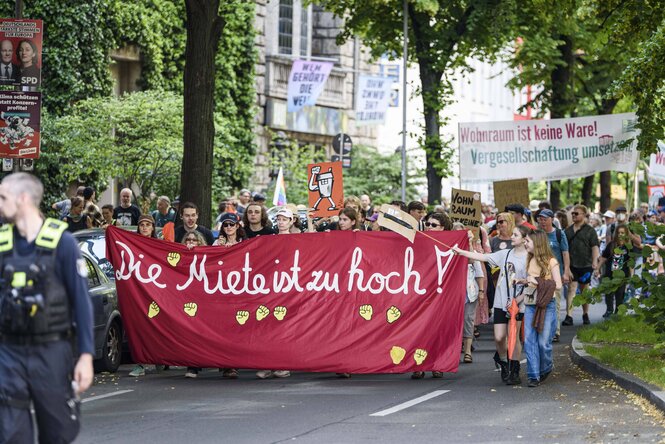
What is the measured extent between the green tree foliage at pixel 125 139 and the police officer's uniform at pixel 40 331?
20.2 meters

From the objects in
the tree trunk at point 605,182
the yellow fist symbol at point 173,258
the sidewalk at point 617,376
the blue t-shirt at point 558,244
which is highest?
the tree trunk at point 605,182

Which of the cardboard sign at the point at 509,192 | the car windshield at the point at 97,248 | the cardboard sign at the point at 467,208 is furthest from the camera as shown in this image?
the cardboard sign at the point at 509,192

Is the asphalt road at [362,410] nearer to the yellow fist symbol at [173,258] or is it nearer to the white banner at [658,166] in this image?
the yellow fist symbol at [173,258]

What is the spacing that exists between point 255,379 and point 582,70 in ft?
79.5

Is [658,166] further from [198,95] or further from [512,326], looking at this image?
[512,326]

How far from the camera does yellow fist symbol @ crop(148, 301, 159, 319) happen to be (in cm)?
1570

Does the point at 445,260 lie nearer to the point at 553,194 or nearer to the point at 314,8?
the point at 553,194

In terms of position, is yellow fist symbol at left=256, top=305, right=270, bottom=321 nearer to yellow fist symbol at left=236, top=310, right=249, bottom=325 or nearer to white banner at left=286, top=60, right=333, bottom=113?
yellow fist symbol at left=236, top=310, right=249, bottom=325

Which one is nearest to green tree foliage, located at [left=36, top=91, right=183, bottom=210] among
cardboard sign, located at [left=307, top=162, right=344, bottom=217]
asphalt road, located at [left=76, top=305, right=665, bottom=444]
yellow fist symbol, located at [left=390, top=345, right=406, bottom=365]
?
cardboard sign, located at [left=307, top=162, right=344, bottom=217]

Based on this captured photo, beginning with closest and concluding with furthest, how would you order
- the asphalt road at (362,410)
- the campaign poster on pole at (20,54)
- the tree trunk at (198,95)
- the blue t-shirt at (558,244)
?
the asphalt road at (362,410), the campaign poster on pole at (20,54), the tree trunk at (198,95), the blue t-shirt at (558,244)

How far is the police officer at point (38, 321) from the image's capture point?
740 centimetres

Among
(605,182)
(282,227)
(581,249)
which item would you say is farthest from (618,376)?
(605,182)

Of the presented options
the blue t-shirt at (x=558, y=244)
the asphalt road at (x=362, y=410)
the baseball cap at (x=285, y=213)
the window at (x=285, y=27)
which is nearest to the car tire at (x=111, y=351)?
the asphalt road at (x=362, y=410)

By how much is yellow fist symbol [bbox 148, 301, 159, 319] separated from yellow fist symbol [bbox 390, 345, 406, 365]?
2.58 metres
